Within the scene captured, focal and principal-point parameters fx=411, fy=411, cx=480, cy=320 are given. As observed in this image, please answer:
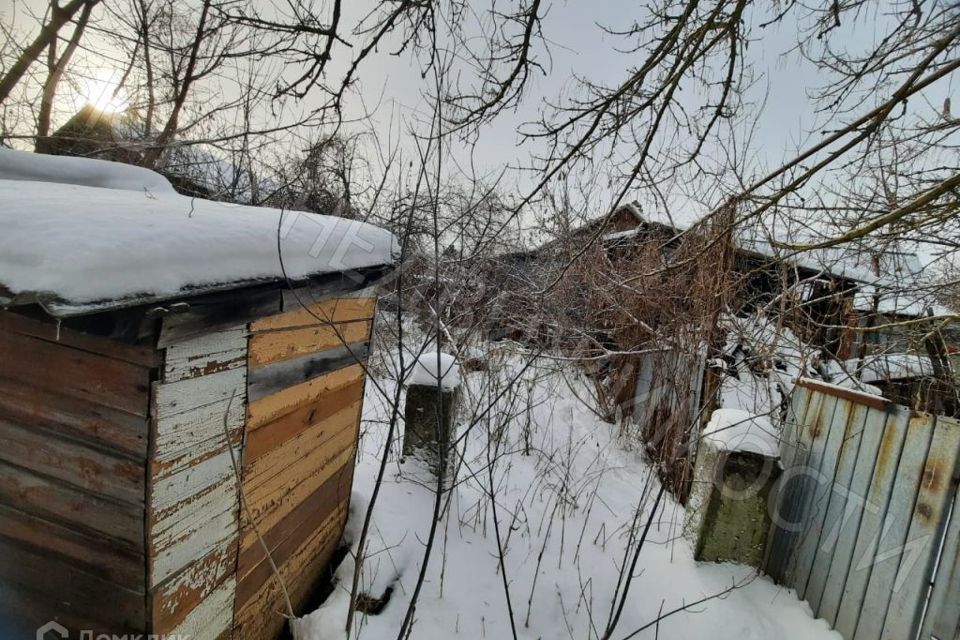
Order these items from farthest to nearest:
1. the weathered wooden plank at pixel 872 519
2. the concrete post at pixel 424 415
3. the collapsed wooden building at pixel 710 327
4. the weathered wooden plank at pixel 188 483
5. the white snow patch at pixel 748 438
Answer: the collapsed wooden building at pixel 710 327 → the concrete post at pixel 424 415 → the white snow patch at pixel 748 438 → the weathered wooden plank at pixel 872 519 → the weathered wooden plank at pixel 188 483

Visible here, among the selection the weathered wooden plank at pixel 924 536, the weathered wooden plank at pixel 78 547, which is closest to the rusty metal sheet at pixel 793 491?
the weathered wooden plank at pixel 924 536

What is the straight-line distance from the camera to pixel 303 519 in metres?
2.38

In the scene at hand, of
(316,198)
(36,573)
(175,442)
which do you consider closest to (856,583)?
(175,442)

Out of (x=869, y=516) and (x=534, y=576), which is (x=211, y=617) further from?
(x=869, y=516)

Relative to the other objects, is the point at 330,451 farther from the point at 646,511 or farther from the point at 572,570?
the point at 646,511

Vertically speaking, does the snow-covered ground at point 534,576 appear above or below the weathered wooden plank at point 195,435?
below

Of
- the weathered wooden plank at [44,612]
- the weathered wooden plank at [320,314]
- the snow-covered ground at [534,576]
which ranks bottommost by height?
the snow-covered ground at [534,576]

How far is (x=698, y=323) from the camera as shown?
4809 mm

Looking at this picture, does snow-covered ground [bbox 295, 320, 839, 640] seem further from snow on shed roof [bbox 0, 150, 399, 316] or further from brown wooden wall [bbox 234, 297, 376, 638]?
snow on shed roof [bbox 0, 150, 399, 316]

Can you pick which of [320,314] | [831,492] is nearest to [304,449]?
[320,314]

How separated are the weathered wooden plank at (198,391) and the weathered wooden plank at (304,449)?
0.40 metres

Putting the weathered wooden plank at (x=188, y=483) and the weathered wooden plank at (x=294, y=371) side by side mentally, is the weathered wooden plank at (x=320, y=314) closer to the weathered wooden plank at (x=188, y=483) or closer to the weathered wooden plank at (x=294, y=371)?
the weathered wooden plank at (x=294, y=371)

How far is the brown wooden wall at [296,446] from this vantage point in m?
1.83

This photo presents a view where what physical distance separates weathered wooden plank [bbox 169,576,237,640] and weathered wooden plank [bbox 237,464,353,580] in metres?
0.08
